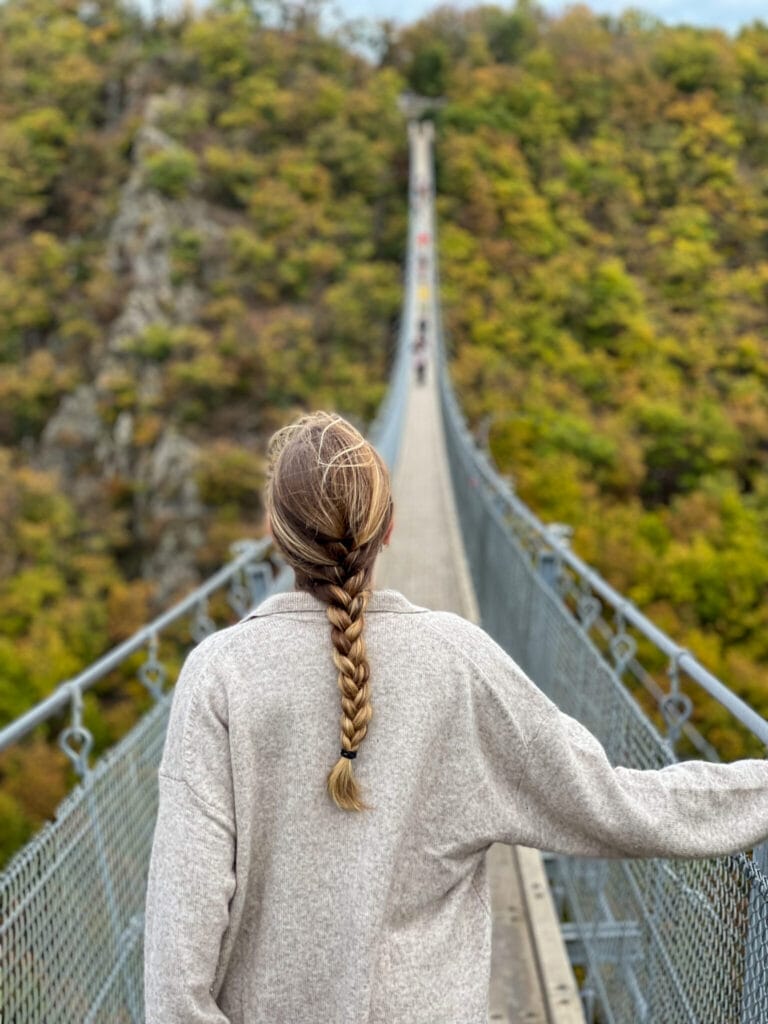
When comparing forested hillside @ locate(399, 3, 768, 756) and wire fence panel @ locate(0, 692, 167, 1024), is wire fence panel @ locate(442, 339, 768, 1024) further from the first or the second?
forested hillside @ locate(399, 3, 768, 756)

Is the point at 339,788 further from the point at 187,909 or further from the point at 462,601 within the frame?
the point at 462,601

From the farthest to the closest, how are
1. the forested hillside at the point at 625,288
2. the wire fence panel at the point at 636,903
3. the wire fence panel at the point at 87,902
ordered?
1. the forested hillside at the point at 625,288
2. the wire fence panel at the point at 87,902
3. the wire fence panel at the point at 636,903

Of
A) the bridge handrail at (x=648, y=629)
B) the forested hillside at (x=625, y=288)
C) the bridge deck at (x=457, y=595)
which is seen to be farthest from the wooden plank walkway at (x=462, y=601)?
the forested hillside at (x=625, y=288)

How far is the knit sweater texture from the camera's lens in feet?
2.97

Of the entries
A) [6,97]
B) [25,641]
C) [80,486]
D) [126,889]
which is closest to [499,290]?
[80,486]

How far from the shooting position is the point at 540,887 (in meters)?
2.48

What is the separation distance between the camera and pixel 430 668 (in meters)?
0.94

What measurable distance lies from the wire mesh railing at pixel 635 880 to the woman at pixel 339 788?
0.90 feet

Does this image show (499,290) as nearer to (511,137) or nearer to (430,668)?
(511,137)

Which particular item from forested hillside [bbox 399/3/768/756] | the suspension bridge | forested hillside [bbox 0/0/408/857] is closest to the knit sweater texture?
the suspension bridge

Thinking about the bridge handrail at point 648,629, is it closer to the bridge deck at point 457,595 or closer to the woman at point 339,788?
the woman at point 339,788

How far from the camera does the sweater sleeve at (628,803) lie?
38.4 inches

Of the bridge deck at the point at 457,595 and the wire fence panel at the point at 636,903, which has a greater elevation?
the wire fence panel at the point at 636,903

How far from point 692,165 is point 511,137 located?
5.37 m
